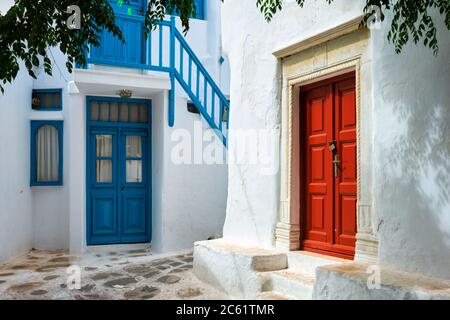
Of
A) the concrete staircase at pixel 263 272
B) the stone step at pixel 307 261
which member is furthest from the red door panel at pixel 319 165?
the concrete staircase at pixel 263 272

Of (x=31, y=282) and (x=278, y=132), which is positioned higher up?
(x=278, y=132)

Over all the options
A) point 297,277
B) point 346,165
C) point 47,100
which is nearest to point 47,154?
point 47,100

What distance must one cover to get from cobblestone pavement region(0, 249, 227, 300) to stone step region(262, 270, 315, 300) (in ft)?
2.24

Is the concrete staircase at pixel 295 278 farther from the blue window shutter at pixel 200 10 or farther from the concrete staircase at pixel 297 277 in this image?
the blue window shutter at pixel 200 10

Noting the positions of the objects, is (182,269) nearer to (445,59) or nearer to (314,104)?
(314,104)

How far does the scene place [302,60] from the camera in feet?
16.3

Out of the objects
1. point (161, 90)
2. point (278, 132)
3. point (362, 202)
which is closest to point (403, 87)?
point (362, 202)

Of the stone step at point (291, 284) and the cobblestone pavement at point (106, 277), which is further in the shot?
the cobblestone pavement at point (106, 277)

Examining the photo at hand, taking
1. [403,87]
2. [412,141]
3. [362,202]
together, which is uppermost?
[403,87]

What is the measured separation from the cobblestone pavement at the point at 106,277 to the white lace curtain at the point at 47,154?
139 cm

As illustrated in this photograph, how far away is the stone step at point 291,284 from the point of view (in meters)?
4.27

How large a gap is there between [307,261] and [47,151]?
5.51 meters

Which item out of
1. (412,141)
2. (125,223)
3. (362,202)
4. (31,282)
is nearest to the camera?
(412,141)
